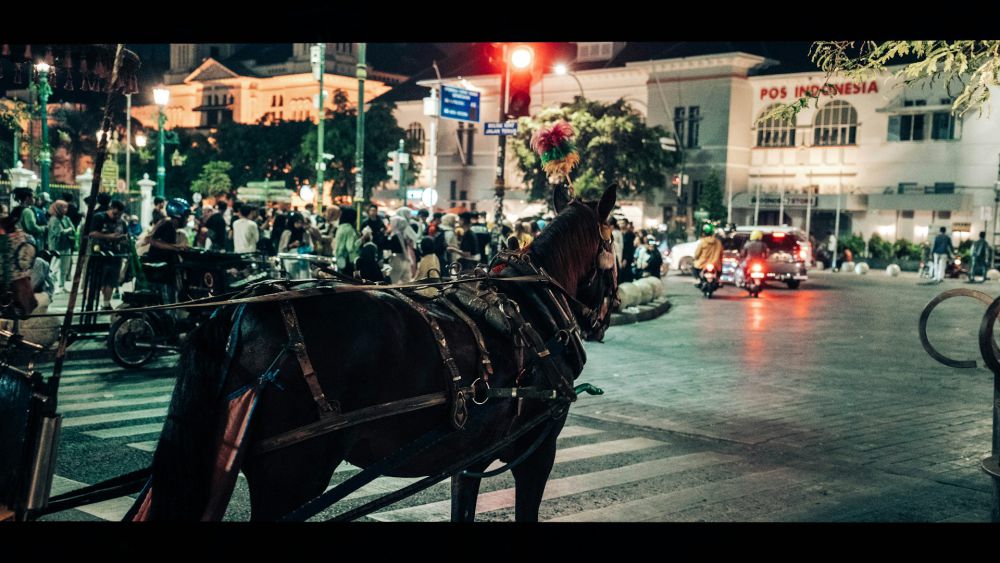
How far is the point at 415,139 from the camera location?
6247 cm

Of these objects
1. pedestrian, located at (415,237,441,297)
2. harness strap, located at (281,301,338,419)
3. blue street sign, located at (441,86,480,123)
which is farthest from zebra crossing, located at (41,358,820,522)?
blue street sign, located at (441,86,480,123)

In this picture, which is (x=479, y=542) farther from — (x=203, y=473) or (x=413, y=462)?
(x=203, y=473)

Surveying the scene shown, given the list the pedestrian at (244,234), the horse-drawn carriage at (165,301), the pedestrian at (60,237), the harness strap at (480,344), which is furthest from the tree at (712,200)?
the harness strap at (480,344)

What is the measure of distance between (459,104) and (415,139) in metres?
44.2

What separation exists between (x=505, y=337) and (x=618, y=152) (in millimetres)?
41221

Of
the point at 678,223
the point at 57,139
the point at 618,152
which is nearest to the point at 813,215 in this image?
the point at 678,223

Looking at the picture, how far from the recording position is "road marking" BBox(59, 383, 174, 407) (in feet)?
29.6

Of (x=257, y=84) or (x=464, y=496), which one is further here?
(x=257, y=84)

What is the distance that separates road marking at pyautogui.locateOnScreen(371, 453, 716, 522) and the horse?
126cm

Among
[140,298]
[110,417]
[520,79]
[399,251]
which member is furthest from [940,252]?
[110,417]

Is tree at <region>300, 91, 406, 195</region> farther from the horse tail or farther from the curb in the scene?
the horse tail

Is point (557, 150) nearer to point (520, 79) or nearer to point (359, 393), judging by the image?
point (359, 393)

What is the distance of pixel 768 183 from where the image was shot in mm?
50406

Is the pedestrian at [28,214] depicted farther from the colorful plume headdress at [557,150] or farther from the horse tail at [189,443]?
the horse tail at [189,443]
